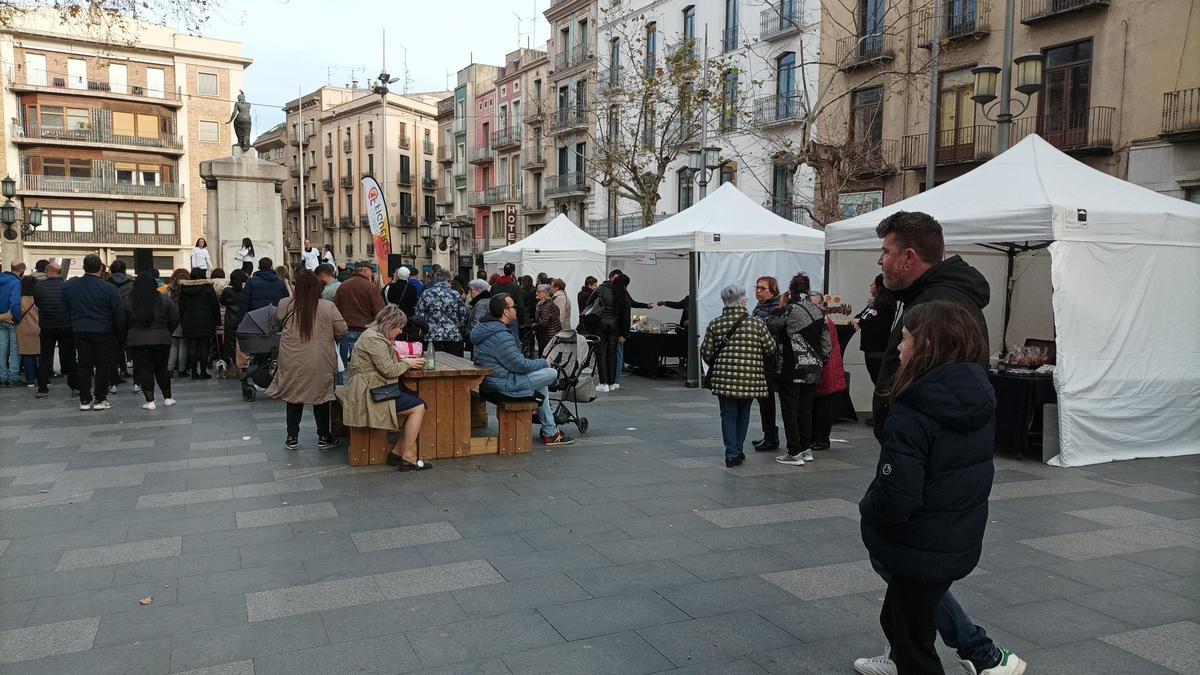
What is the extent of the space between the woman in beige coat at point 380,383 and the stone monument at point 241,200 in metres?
12.3

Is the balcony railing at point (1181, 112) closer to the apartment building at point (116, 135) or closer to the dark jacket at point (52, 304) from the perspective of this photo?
the dark jacket at point (52, 304)

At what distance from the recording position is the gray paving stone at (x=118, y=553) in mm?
4688

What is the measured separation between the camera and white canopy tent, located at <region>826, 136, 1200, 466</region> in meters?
7.65

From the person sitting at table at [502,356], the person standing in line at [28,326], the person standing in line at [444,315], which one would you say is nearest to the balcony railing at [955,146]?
the person standing in line at [444,315]

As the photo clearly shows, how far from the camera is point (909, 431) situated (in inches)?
106

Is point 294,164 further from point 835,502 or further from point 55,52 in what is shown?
point 835,502

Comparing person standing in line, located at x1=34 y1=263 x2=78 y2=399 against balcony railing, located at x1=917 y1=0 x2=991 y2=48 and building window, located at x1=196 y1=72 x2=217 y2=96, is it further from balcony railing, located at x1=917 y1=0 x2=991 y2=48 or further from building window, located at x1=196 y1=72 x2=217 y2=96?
building window, located at x1=196 y1=72 x2=217 y2=96

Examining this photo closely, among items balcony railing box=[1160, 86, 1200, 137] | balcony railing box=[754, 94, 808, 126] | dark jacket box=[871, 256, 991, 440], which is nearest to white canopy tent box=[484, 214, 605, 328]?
balcony railing box=[754, 94, 808, 126]

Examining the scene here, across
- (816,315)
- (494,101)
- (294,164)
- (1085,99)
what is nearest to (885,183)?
(1085,99)

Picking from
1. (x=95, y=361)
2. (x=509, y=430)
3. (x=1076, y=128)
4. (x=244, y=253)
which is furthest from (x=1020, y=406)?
(x=244, y=253)

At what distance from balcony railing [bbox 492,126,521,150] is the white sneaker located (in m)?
44.3

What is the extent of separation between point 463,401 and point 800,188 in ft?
66.6

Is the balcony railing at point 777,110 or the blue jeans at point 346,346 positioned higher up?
the balcony railing at point 777,110

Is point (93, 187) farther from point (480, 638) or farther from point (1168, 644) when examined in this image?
point (1168, 644)
